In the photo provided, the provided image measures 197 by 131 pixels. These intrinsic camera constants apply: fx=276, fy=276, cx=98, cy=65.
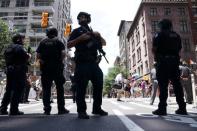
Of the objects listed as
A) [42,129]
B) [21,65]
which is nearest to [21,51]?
[21,65]

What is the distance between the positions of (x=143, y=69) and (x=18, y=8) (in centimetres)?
3008

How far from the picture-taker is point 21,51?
18.9 ft

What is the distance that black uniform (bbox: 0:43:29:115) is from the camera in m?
5.62

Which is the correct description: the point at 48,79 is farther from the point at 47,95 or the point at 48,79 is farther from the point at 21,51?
the point at 21,51

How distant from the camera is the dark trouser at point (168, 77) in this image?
5177 millimetres

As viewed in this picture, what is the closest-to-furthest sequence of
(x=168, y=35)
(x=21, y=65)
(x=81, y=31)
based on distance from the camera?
1. (x=81, y=31)
2. (x=168, y=35)
3. (x=21, y=65)

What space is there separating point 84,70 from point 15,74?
1.70 metres

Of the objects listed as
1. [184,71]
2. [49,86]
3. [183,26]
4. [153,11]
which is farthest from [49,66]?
[183,26]

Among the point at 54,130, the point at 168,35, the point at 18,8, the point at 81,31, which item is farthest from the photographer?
the point at 18,8

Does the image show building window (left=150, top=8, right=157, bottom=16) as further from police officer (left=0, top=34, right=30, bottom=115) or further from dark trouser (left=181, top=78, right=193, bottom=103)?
police officer (left=0, top=34, right=30, bottom=115)

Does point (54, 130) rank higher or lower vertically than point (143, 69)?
lower

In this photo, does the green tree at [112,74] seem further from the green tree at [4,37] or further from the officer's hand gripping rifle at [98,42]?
the officer's hand gripping rifle at [98,42]

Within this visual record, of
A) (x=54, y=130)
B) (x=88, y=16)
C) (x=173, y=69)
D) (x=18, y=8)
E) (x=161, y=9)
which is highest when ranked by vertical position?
(x=18, y=8)

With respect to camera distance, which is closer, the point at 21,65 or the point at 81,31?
the point at 81,31
